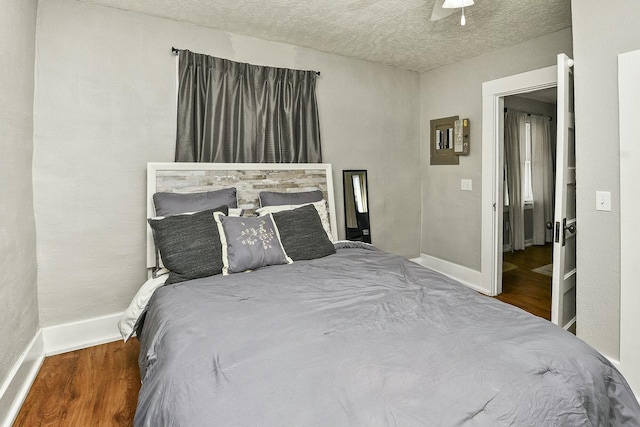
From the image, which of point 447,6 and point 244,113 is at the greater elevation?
point 447,6

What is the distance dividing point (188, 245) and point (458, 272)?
3.13 metres

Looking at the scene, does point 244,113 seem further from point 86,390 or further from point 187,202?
point 86,390

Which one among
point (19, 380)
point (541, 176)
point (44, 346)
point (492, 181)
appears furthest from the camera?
point (541, 176)

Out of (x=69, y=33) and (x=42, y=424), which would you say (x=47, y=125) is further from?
(x=42, y=424)

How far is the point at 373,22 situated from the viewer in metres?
2.95

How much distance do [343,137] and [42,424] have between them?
3.29 meters

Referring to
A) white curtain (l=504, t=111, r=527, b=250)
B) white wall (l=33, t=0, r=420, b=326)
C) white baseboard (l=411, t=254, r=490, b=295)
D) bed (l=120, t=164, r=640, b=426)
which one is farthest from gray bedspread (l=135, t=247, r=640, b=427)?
white curtain (l=504, t=111, r=527, b=250)

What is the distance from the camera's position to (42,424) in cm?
186

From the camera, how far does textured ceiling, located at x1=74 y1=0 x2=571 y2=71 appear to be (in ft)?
8.63

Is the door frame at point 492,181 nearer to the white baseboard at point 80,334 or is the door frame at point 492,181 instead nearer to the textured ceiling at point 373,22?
the textured ceiling at point 373,22

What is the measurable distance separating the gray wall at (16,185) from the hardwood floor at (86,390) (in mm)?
264

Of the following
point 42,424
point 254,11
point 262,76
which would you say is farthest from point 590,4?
point 42,424

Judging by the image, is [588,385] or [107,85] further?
[107,85]

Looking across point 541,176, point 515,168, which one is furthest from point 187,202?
point 541,176
